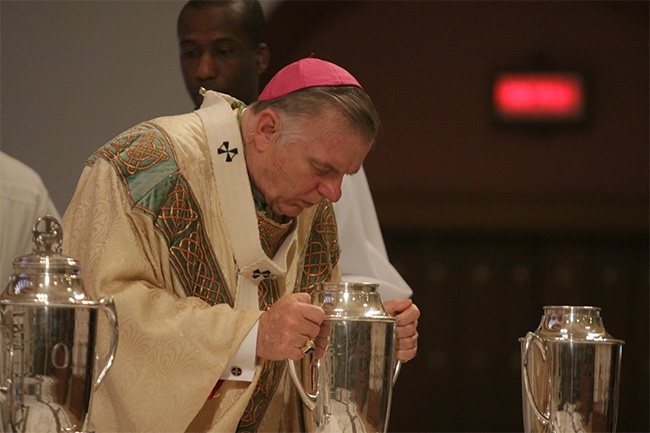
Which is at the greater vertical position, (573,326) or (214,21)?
(214,21)

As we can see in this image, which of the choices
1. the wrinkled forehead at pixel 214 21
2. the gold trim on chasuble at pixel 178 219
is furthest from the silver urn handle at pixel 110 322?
the wrinkled forehead at pixel 214 21

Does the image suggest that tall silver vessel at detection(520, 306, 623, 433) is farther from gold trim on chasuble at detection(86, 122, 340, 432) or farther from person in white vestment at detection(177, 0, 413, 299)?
person in white vestment at detection(177, 0, 413, 299)

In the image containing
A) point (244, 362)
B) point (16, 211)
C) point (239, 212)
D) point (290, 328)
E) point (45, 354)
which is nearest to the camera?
point (45, 354)

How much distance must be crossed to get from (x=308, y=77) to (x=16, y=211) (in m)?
1.37

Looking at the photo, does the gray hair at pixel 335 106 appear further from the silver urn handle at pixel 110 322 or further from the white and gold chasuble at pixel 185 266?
the silver urn handle at pixel 110 322

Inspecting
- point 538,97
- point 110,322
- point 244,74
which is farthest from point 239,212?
point 538,97

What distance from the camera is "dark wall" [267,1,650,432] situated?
8000 millimetres

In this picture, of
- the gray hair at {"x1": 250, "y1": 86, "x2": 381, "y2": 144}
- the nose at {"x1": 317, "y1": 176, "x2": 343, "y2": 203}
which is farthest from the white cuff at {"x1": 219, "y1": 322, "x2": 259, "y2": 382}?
the gray hair at {"x1": 250, "y1": 86, "x2": 381, "y2": 144}

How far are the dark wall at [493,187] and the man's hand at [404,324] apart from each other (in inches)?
204

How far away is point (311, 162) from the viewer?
3.14 m

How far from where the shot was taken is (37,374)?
2.07 metres

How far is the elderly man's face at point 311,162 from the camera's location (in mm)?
3090

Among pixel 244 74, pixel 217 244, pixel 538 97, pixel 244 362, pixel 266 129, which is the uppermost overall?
pixel 538 97

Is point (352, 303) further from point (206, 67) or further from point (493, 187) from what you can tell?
point (493, 187)
